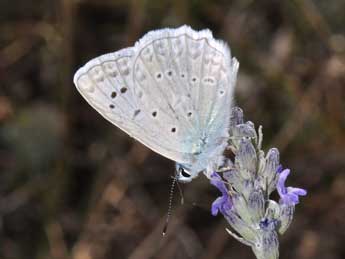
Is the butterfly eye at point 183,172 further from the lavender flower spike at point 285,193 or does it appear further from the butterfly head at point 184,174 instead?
the lavender flower spike at point 285,193

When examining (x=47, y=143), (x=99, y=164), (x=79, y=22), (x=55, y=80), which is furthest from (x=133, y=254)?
(x=79, y=22)

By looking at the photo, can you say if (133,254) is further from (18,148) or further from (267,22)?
(267,22)

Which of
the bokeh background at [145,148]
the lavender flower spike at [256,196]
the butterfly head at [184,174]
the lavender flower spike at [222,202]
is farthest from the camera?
the bokeh background at [145,148]

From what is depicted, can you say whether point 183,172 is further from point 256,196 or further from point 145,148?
point 145,148

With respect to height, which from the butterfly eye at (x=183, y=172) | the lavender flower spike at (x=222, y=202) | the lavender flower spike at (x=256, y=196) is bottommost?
the butterfly eye at (x=183, y=172)

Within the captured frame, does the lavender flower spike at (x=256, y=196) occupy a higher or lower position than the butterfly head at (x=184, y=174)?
higher

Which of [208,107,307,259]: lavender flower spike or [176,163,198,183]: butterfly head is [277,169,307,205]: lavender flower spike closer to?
[208,107,307,259]: lavender flower spike

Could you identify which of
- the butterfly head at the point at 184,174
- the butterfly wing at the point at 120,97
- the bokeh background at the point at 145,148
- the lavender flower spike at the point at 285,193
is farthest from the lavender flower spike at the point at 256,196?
the bokeh background at the point at 145,148
